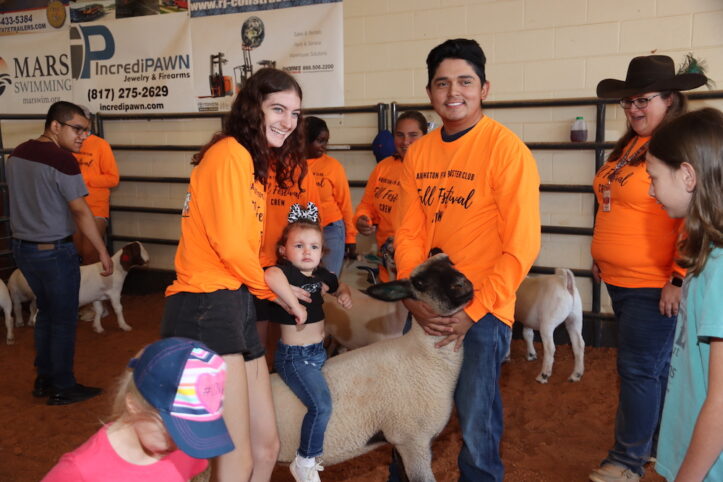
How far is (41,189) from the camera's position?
4.26 m

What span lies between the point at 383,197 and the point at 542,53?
2334 millimetres

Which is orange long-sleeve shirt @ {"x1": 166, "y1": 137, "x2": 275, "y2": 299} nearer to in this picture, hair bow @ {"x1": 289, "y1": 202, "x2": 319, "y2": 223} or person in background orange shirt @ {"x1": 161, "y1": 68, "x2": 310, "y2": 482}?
person in background orange shirt @ {"x1": 161, "y1": 68, "x2": 310, "y2": 482}

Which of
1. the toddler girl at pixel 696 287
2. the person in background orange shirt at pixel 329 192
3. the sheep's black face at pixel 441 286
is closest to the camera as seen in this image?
the toddler girl at pixel 696 287

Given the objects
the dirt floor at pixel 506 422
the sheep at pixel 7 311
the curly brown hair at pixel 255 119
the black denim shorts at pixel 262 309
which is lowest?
the dirt floor at pixel 506 422

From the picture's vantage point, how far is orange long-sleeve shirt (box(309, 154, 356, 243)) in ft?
15.6

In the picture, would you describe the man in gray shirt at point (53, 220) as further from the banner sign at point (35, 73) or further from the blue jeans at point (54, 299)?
the banner sign at point (35, 73)

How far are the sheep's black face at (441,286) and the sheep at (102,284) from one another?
15.9 ft

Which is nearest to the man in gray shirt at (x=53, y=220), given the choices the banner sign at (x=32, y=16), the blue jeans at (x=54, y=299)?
the blue jeans at (x=54, y=299)

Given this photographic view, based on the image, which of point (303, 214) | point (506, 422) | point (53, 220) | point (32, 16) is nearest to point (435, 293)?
point (303, 214)

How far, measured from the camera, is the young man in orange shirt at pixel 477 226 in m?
2.16

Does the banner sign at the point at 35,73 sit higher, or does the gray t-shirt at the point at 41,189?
the banner sign at the point at 35,73

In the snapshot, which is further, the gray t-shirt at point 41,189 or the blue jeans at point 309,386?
the gray t-shirt at point 41,189

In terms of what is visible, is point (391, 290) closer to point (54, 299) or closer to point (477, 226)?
point (477, 226)

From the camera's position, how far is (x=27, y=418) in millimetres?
4324
